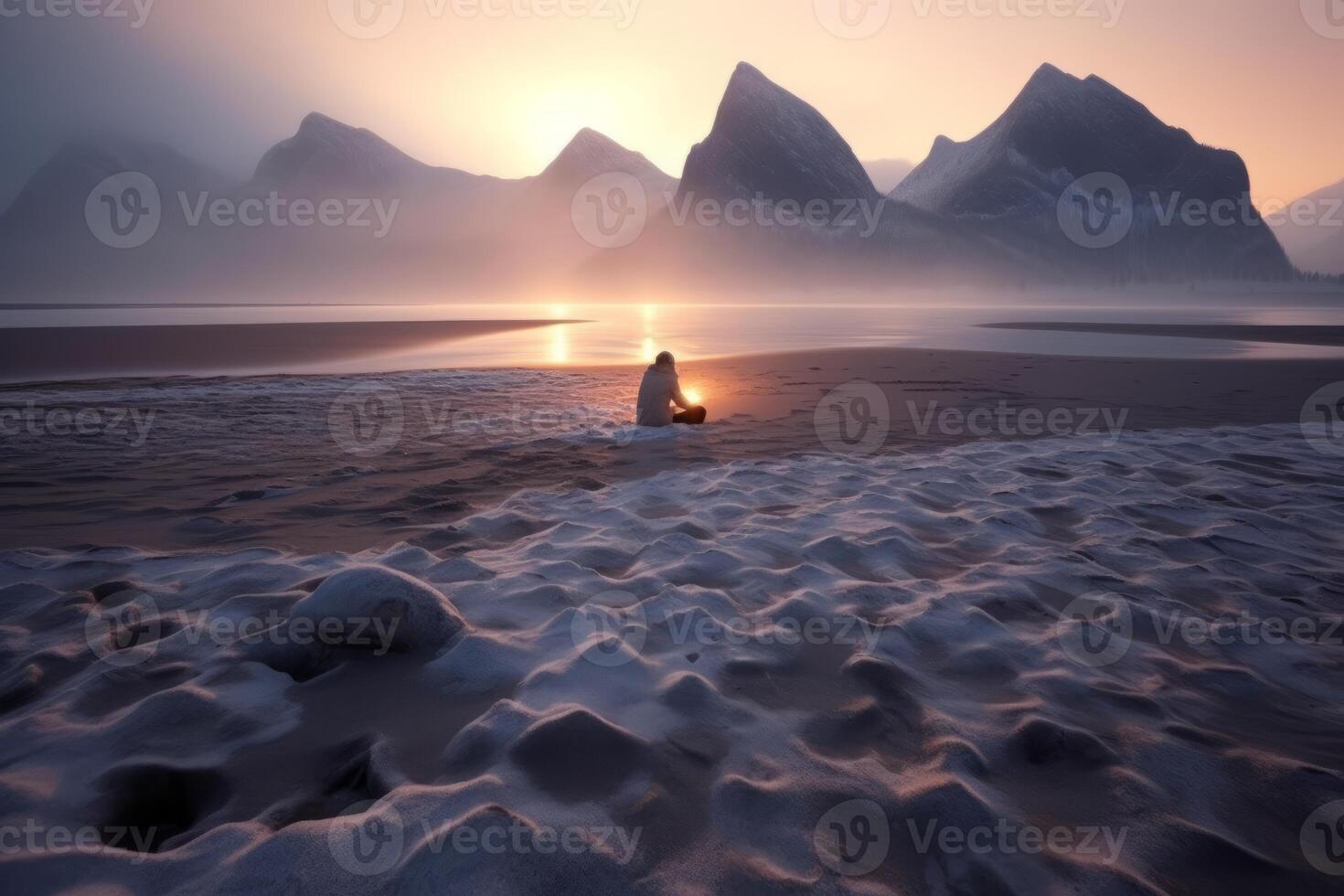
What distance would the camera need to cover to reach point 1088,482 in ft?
22.9

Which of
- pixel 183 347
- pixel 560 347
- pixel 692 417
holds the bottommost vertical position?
pixel 692 417

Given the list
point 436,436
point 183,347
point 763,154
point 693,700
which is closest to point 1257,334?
point 436,436

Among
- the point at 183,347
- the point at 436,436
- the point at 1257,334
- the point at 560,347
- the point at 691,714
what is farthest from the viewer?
the point at 1257,334

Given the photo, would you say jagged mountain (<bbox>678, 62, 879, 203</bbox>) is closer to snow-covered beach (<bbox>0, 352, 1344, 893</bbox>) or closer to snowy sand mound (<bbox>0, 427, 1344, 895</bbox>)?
snow-covered beach (<bbox>0, 352, 1344, 893</bbox>)

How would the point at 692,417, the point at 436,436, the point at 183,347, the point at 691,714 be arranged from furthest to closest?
the point at 183,347, the point at 692,417, the point at 436,436, the point at 691,714

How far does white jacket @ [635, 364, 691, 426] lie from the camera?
9.84 m

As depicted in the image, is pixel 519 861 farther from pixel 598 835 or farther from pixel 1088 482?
pixel 1088 482

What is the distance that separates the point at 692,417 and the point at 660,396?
0.77 metres

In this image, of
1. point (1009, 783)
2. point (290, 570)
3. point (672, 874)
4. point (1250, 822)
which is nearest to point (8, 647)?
point (290, 570)

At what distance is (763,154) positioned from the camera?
627 feet

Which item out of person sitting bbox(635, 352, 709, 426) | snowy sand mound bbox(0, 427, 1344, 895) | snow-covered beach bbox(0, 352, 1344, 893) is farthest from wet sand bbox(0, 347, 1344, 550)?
snowy sand mound bbox(0, 427, 1344, 895)

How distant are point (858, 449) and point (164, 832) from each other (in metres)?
8.13

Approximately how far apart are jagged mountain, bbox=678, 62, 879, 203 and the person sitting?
20197cm

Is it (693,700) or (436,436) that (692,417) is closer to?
(436,436)
